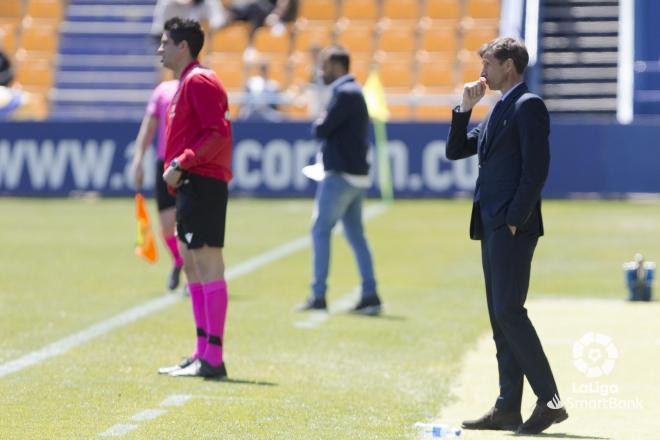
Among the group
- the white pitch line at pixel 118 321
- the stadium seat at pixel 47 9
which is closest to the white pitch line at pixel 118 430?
the white pitch line at pixel 118 321

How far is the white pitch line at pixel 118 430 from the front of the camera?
6949mm

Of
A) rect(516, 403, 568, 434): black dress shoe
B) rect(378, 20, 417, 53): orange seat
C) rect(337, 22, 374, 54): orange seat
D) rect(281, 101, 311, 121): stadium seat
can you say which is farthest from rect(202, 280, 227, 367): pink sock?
rect(378, 20, 417, 53): orange seat

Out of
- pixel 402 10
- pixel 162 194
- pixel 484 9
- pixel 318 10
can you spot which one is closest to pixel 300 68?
pixel 318 10

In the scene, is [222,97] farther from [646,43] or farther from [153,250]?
[646,43]

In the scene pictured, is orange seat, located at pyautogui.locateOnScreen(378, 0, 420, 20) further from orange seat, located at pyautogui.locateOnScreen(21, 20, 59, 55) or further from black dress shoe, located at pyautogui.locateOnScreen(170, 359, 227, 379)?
black dress shoe, located at pyautogui.locateOnScreen(170, 359, 227, 379)

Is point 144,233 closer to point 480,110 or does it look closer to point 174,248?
point 174,248

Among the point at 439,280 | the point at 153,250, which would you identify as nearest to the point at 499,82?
the point at 153,250

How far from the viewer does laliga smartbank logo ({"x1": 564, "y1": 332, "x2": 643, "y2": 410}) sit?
7938mm

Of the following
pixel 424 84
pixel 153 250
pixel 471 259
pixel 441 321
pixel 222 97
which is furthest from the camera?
pixel 424 84

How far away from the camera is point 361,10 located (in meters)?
27.5

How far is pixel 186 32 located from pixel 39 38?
20396 mm

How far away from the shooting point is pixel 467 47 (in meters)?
26.3

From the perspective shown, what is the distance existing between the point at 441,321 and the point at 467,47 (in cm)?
1558

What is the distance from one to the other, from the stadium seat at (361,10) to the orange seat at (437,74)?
190cm
